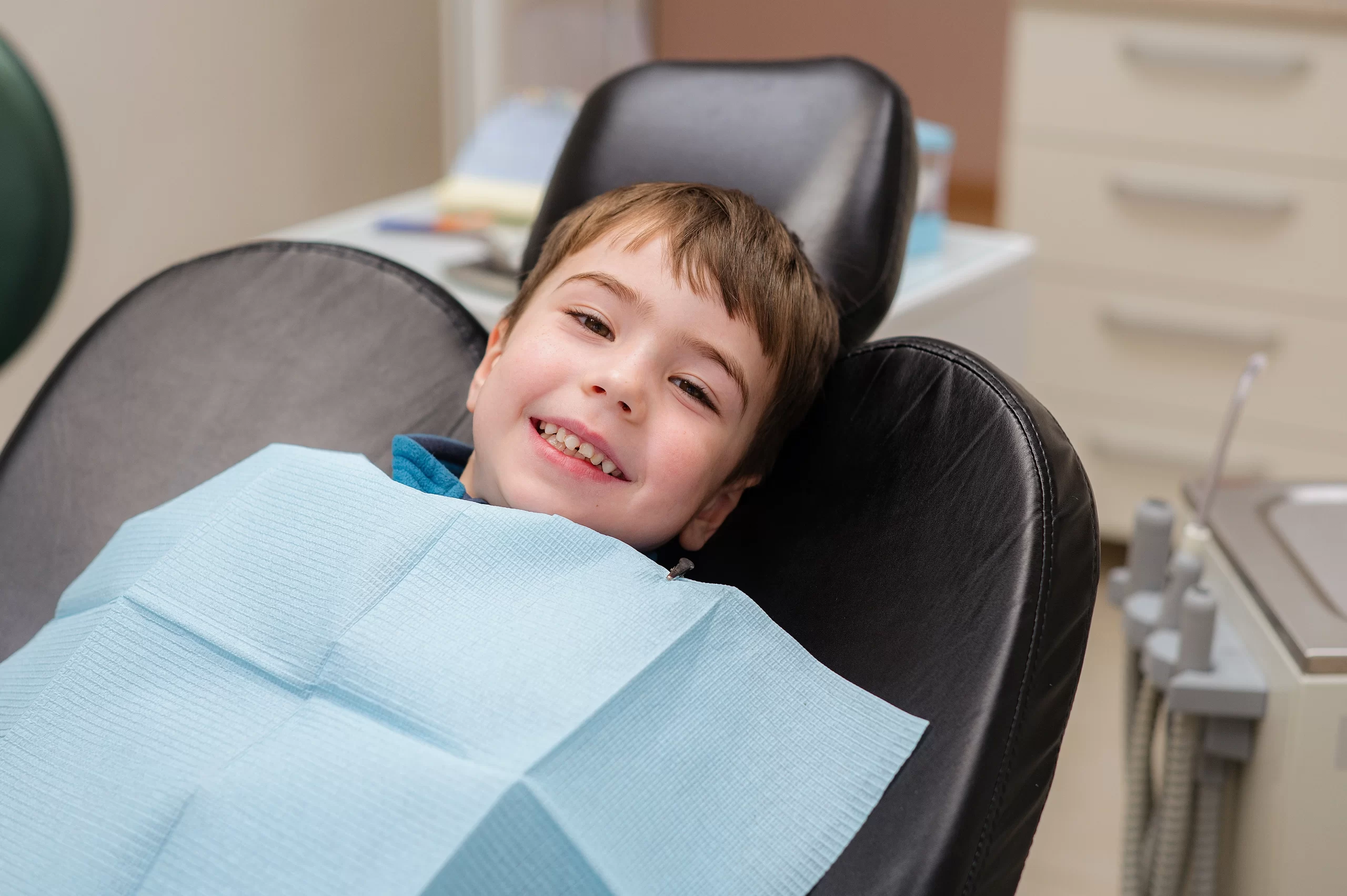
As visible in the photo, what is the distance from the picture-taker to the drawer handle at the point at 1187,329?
222 centimetres

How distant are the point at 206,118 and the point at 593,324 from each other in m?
2.05

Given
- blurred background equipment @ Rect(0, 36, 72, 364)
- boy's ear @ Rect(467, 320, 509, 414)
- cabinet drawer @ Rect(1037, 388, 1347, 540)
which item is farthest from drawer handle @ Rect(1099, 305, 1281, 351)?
blurred background equipment @ Rect(0, 36, 72, 364)

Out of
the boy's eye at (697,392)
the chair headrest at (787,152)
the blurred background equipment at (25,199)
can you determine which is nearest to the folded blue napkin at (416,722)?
the boy's eye at (697,392)

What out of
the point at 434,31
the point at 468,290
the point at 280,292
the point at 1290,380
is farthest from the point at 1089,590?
the point at 434,31

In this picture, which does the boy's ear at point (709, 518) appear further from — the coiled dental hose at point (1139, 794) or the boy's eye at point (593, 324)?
the coiled dental hose at point (1139, 794)

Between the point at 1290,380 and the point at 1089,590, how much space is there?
159 cm

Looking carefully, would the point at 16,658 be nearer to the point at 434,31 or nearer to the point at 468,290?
the point at 468,290

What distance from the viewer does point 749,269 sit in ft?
3.16

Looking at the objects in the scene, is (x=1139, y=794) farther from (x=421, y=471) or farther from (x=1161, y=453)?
(x=1161, y=453)

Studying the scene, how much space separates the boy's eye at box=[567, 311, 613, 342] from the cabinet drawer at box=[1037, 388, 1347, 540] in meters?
1.51

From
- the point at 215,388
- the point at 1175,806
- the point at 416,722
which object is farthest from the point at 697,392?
the point at 1175,806

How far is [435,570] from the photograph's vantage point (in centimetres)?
80

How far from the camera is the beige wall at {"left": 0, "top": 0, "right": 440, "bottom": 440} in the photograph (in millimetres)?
2469

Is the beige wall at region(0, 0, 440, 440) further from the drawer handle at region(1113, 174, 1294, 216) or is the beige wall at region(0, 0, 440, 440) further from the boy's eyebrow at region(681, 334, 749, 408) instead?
the boy's eyebrow at region(681, 334, 749, 408)
